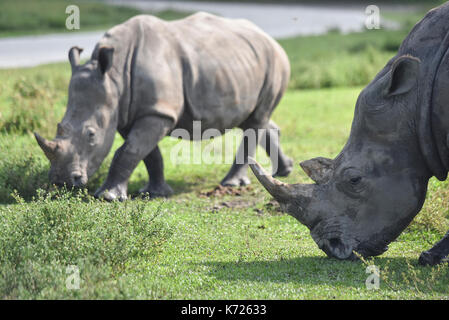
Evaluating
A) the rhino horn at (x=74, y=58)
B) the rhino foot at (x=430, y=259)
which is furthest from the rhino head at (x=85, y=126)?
the rhino foot at (x=430, y=259)

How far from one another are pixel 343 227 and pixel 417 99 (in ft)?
3.52

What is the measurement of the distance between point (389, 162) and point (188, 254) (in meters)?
1.83

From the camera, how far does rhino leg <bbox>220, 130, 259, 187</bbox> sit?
962cm

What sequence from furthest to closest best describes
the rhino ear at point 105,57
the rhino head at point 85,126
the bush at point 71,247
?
1. the rhino ear at point 105,57
2. the rhino head at point 85,126
3. the bush at point 71,247

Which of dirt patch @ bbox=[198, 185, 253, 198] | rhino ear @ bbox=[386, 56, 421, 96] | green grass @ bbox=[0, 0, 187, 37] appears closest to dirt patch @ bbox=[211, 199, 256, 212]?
dirt patch @ bbox=[198, 185, 253, 198]

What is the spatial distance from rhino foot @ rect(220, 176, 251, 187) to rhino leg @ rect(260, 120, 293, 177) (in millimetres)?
449

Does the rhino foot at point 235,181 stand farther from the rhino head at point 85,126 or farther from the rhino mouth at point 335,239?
the rhino mouth at point 335,239

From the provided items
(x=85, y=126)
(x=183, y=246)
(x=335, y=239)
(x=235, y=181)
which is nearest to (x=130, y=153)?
(x=85, y=126)

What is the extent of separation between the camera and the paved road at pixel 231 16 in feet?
74.0

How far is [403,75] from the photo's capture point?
5445 millimetres

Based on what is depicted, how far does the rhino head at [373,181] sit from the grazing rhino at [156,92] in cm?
268

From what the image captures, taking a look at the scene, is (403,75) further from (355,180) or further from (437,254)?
(437,254)
